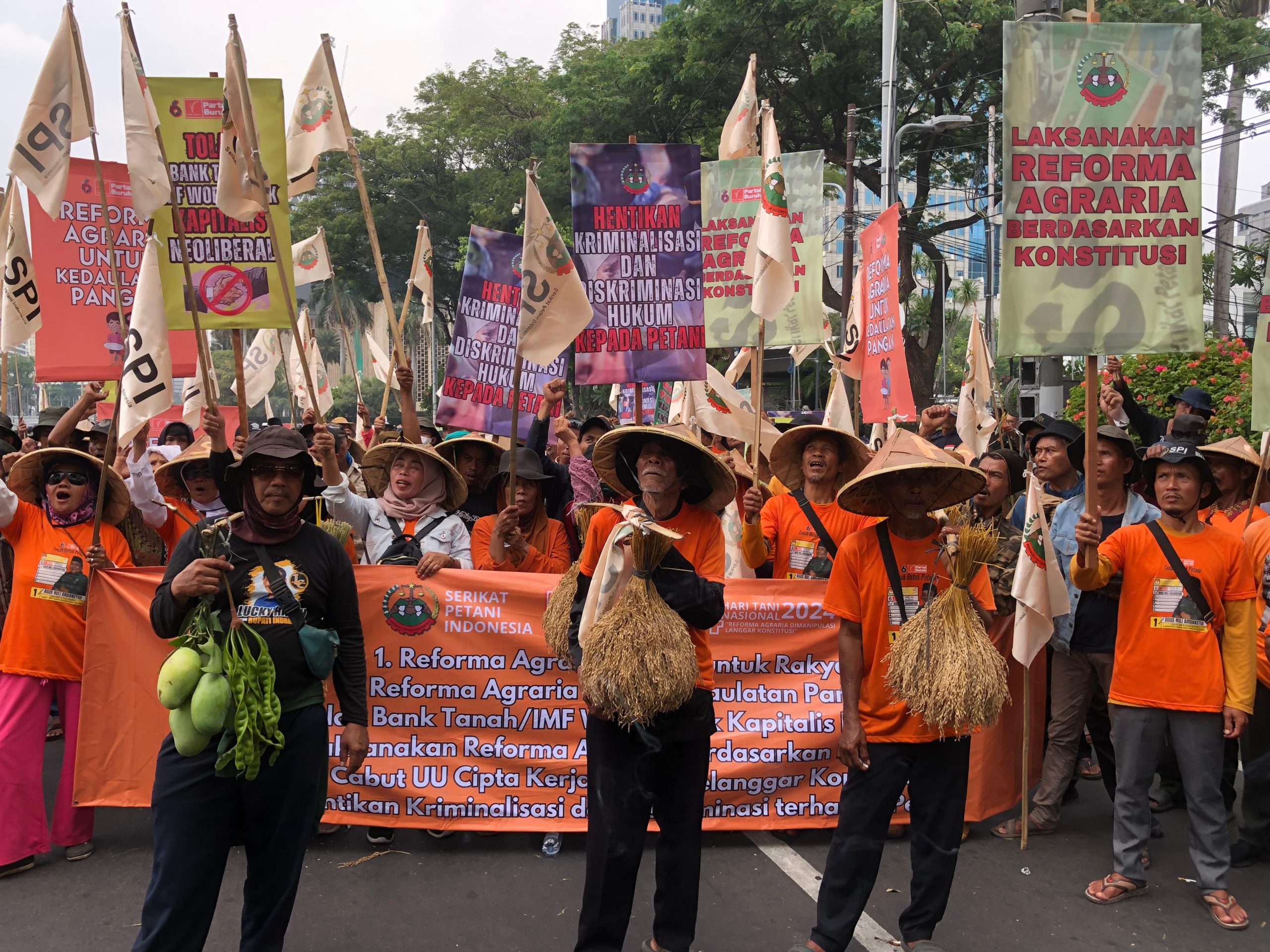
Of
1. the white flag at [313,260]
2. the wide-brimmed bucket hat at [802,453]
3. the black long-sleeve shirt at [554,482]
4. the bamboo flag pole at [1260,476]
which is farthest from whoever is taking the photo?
the white flag at [313,260]

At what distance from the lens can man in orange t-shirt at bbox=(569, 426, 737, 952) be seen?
11.6ft

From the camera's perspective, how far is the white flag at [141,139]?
201 inches

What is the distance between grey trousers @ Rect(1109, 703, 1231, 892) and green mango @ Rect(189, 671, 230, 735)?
367cm

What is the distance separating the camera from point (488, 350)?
7.40m

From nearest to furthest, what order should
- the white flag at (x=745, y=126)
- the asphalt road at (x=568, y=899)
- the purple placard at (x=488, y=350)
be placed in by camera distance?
1. the asphalt road at (x=568, y=899)
2. the purple placard at (x=488, y=350)
3. the white flag at (x=745, y=126)

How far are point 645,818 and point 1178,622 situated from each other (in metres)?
2.50

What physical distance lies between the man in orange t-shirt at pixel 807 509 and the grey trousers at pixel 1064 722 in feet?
4.22

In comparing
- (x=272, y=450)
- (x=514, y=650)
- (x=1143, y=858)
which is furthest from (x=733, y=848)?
(x=272, y=450)

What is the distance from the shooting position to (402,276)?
39375 millimetres

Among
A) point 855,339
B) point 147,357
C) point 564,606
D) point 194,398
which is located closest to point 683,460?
point 564,606

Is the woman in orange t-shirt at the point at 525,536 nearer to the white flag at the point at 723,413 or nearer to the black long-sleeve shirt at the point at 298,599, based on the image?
the white flag at the point at 723,413

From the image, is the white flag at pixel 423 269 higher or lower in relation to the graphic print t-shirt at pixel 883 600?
higher

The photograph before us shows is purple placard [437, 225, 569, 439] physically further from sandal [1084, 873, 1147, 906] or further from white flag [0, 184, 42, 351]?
sandal [1084, 873, 1147, 906]

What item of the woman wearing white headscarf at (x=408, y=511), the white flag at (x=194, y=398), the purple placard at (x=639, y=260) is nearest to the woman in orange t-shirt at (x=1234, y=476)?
the purple placard at (x=639, y=260)
